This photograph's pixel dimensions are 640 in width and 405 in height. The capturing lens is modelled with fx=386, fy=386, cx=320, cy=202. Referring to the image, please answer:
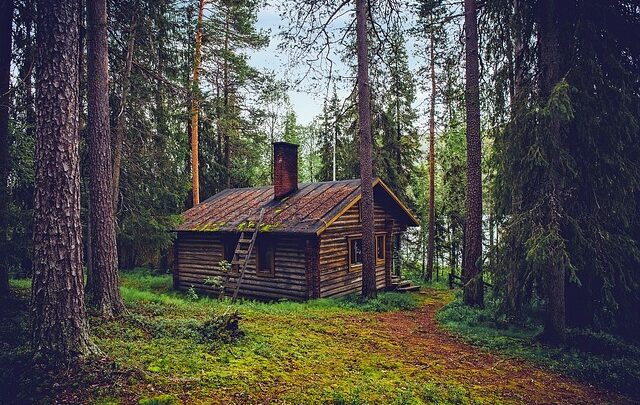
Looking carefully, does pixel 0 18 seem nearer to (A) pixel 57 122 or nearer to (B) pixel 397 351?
(A) pixel 57 122

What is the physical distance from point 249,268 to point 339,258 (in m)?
3.91

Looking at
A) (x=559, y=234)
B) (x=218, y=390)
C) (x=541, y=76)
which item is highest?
(x=541, y=76)

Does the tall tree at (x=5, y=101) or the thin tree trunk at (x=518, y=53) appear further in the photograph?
the tall tree at (x=5, y=101)

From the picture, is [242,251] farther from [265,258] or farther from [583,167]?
[583,167]

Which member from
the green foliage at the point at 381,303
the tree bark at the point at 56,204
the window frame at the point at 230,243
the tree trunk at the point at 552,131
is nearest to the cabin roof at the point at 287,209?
the window frame at the point at 230,243

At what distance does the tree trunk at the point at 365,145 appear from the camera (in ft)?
45.2

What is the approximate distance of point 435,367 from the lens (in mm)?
7516

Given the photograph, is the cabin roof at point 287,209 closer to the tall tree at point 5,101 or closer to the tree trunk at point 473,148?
the tree trunk at point 473,148

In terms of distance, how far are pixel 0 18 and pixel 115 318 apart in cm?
809

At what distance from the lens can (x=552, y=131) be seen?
8.10 m

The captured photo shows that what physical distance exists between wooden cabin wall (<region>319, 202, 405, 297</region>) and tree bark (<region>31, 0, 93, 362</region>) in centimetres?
1069

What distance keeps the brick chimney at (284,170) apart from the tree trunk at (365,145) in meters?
4.57

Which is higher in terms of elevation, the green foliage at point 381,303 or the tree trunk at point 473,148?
the tree trunk at point 473,148

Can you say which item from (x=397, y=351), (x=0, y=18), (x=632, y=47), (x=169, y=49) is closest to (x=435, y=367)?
(x=397, y=351)
